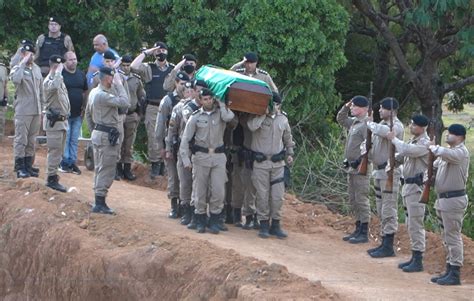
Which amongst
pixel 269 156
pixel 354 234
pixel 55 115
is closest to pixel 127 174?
pixel 55 115

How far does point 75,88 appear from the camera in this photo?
15156 mm

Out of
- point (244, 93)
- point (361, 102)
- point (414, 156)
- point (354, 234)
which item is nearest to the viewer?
point (414, 156)

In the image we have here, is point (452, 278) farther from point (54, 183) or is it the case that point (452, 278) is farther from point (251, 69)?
point (54, 183)

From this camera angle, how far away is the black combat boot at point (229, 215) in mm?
13648

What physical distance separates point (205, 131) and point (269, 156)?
0.91 meters

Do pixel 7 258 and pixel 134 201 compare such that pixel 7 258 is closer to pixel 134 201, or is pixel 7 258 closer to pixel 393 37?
pixel 134 201

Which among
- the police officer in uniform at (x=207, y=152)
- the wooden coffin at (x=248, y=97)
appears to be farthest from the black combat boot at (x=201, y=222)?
the wooden coffin at (x=248, y=97)

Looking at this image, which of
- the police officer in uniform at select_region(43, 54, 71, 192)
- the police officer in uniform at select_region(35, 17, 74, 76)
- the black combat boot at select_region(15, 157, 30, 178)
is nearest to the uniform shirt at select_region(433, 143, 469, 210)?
the police officer in uniform at select_region(43, 54, 71, 192)

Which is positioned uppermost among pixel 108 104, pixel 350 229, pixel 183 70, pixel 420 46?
pixel 420 46

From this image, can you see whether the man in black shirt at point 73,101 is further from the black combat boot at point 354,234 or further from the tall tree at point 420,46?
the tall tree at point 420,46

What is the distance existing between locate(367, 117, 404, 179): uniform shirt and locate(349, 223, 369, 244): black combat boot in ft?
3.45

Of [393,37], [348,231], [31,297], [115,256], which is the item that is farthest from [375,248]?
[393,37]

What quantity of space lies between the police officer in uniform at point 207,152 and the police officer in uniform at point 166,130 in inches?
39.4

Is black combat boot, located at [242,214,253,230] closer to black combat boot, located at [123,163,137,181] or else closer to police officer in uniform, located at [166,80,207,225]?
police officer in uniform, located at [166,80,207,225]
